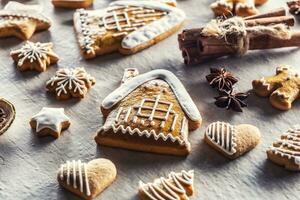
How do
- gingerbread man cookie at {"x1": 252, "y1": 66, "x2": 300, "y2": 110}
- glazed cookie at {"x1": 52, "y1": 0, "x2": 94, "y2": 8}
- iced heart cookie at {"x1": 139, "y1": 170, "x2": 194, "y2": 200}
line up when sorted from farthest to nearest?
glazed cookie at {"x1": 52, "y1": 0, "x2": 94, "y2": 8}
gingerbread man cookie at {"x1": 252, "y1": 66, "x2": 300, "y2": 110}
iced heart cookie at {"x1": 139, "y1": 170, "x2": 194, "y2": 200}

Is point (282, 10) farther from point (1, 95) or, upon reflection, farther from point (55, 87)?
point (1, 95)

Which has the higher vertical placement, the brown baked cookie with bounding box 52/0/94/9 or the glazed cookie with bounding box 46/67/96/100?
the brown baked cookie with bounding box 52/0/94/9

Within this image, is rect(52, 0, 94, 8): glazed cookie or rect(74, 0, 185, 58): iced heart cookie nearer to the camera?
rect(74, 0, 185, 58): iced heart cookie

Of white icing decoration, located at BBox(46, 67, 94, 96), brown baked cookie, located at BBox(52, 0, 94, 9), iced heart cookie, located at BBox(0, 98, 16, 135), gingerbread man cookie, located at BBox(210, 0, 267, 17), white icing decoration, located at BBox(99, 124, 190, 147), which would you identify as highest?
gingerbread man cookie, located at BBox(210, 0, 267, 17)

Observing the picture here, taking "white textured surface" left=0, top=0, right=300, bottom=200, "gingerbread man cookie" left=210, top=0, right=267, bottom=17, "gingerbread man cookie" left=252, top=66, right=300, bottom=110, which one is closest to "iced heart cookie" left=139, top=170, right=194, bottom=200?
"white textured surface" left=0, top=0, right=300, bottom=200

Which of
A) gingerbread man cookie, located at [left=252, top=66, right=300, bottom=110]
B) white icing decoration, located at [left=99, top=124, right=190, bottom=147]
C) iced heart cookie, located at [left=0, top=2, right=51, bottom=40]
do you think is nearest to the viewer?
white icing decoration, located at [left=99, top=124, right=190, bottom=147]

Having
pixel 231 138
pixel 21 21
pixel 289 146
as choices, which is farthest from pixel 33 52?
pixel 289 146

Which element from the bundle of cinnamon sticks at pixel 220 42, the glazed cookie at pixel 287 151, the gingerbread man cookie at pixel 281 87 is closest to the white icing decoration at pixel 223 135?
the glazed cookie at pixel 287 151

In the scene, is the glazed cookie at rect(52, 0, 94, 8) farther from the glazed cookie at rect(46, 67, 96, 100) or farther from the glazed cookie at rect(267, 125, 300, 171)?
the glazed cookie at rect(267, 125, 300, 171)
